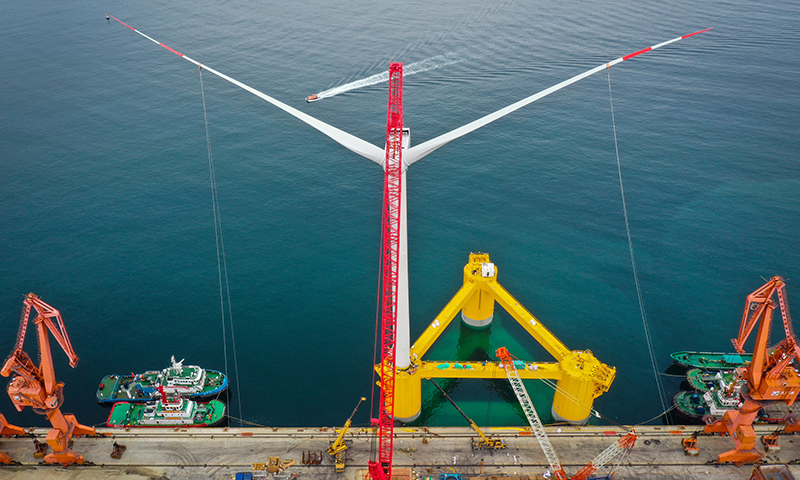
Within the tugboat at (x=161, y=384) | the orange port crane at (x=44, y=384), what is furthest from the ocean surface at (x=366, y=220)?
the orange port crane at (x=44, y=384)

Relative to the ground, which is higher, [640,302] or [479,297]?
[640,302]

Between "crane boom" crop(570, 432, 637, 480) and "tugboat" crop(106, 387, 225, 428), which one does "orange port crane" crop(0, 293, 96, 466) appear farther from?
"crane boom" crop(570, 432, 637, 480)

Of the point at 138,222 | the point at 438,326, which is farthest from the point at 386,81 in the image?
the point at 438,326

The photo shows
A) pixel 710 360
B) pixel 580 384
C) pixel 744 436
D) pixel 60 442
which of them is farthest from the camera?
Answer: pixel 710 360

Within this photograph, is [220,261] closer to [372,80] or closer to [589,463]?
[589,463]

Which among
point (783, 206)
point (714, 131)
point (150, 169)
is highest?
point (714, 131)

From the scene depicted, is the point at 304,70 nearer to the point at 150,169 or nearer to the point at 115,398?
the point at 150,169

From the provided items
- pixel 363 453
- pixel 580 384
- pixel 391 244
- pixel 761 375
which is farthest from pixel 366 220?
pixel 761 375
